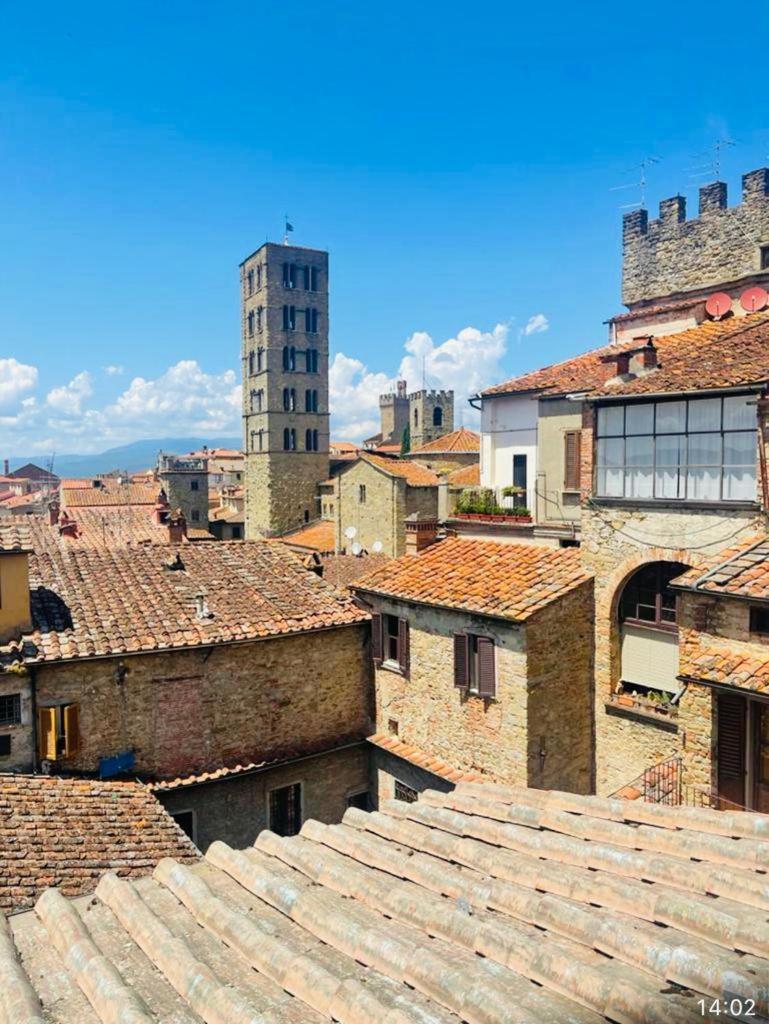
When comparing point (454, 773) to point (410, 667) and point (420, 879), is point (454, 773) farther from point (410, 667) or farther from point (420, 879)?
point (420, 879)

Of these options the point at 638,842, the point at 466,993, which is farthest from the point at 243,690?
the point at 466,993

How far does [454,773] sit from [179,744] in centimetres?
668

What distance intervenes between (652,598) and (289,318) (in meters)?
69.1

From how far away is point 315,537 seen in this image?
56344 mm

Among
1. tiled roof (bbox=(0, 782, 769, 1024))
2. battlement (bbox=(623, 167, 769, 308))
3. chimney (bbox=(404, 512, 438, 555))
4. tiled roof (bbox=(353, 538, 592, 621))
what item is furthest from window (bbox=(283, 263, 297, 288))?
tiled roof (bbox=(0, 782, 769, 1024))

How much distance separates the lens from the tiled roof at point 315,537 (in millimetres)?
52487

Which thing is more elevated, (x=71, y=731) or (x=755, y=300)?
(x=755, y=300)

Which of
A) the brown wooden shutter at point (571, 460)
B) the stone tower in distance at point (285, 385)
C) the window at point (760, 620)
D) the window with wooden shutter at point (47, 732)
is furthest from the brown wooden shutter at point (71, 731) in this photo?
the stone tower in distance at point (285, 385)

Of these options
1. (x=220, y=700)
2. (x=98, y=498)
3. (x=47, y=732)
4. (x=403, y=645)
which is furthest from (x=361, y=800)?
(x=98, y=498)

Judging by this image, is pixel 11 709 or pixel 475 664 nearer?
pixel 11 709

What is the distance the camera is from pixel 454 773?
16734 mm

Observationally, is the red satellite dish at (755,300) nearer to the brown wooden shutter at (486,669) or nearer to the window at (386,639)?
the brown wooden shutter at (486,669)

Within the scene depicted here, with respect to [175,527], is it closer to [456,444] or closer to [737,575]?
[737,575]

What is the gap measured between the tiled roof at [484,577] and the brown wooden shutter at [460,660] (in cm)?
85
